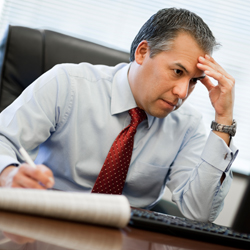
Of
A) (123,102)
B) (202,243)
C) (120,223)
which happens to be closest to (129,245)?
(120,223)

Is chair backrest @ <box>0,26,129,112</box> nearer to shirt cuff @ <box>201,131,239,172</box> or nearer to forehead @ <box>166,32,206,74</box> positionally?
forehead @ <box>166,32,206,74</box>

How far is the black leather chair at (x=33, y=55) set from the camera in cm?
143

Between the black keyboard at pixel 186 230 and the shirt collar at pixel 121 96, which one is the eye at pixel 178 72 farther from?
the black keyboard at pixel 186 230

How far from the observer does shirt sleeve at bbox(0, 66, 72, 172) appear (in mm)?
1153

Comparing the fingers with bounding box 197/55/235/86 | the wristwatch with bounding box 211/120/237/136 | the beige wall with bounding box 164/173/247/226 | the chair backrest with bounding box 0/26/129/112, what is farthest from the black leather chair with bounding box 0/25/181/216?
the beige wall with bounding box 164/173/247/226

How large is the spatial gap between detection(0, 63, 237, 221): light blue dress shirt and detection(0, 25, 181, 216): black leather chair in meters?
0.12

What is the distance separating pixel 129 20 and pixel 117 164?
4.20 ft

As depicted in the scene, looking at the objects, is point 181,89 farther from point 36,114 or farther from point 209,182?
point 36,114

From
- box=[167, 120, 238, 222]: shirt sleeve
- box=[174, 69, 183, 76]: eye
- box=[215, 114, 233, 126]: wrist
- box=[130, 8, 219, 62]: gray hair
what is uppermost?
box=[130, 8, 219, 62]: gray hair

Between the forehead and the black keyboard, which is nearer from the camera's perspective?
the black keyboard

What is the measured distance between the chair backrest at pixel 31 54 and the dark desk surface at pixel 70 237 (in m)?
0.96

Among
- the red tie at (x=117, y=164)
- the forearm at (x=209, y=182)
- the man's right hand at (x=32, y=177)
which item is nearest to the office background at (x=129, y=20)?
the forearm at (x=209, y=182)

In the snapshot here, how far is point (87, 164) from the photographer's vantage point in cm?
132

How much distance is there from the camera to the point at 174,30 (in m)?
1.29
